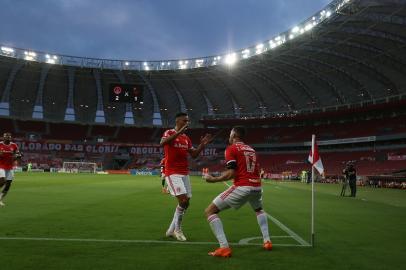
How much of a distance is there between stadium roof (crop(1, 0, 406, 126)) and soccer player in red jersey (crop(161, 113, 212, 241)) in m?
41.9

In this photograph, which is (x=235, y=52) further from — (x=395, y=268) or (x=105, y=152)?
(x=395, y=268)

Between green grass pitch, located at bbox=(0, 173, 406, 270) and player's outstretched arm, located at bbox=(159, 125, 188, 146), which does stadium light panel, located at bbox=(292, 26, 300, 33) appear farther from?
player's outstretched arm, located at bbox=(159, 125, 188, 146)

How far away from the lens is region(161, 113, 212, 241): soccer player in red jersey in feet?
30.9

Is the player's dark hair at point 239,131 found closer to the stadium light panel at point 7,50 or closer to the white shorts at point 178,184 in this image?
the white shorts at point 178,184

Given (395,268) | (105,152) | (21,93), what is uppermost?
(21,93)

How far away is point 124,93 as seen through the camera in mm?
43500

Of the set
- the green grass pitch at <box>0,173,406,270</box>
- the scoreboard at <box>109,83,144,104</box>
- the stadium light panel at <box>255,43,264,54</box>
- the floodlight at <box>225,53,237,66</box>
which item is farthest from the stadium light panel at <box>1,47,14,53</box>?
the green grass pitch at <box>0,173,406,270</box>

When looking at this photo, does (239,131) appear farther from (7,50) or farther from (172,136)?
(7,50)

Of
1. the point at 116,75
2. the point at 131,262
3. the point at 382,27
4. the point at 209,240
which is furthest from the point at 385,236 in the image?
the point at 116,75

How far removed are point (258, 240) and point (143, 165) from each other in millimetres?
81643

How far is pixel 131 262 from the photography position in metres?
6.98

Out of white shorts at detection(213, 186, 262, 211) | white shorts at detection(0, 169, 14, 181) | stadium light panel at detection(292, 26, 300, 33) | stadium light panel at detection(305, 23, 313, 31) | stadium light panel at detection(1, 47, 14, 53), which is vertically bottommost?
white shorts at detection(213, 186, 262, 211)

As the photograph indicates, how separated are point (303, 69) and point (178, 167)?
63373 millimetres

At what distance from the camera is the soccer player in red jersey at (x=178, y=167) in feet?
30.9
